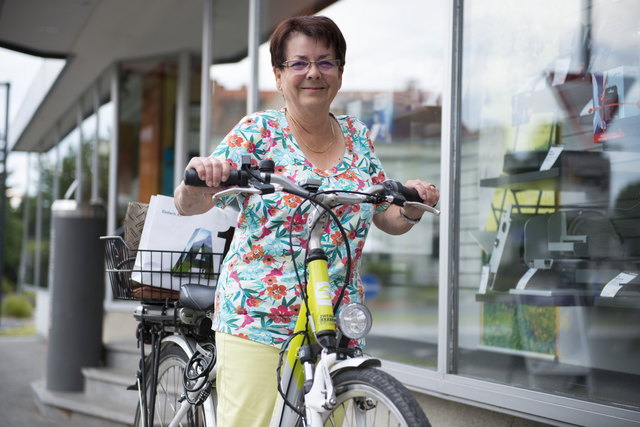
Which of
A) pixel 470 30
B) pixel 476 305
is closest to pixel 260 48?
pixel 470 30

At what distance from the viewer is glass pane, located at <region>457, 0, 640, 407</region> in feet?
11.0

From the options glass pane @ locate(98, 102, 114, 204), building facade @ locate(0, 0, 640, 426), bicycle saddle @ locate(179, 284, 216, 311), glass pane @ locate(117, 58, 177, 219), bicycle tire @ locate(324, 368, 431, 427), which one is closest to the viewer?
bicycle tire @ locate(324, 368, 431, 427)

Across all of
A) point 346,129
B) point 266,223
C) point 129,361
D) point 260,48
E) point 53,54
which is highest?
point 53,54

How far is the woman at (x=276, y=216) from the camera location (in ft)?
7.04

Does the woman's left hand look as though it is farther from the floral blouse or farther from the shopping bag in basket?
the shopping bag in basket

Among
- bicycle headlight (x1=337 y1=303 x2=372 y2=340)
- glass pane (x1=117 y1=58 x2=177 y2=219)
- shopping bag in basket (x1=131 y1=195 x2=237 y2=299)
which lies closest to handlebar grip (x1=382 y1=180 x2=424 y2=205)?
bicycle headlight (x1=337 y1=303 x2=372 y2=340)

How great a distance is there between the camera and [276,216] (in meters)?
2.15

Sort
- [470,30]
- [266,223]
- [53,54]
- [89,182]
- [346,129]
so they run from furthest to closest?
[89,182], [53,54], [470,30], [346,129], [266,223]

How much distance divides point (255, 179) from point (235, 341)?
52 cm

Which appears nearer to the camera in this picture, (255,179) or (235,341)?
(255,179)

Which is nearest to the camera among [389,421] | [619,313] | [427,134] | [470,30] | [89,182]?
[389,421]

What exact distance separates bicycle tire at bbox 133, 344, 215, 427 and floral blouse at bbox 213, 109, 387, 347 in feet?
2.63

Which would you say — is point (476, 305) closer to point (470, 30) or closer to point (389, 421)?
point (470, 30)

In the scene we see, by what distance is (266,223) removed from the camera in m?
2.15
